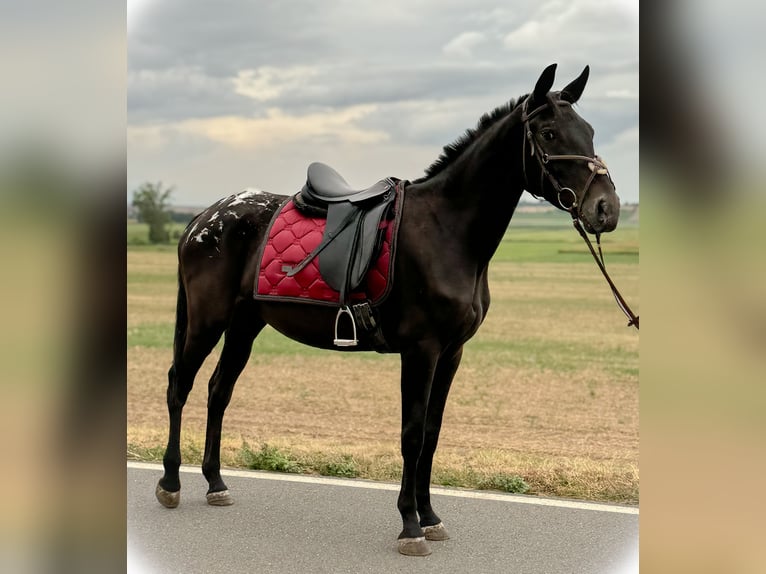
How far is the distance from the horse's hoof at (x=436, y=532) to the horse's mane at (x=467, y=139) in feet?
6.56

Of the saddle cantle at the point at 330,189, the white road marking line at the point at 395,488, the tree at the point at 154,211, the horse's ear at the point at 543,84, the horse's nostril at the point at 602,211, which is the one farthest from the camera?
the tree at the point at 154,211

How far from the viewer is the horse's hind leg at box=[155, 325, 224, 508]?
4883 mm

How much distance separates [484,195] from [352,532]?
207 centimetres

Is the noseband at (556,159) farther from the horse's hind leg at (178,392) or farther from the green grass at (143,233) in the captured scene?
the green grass at (143,233)

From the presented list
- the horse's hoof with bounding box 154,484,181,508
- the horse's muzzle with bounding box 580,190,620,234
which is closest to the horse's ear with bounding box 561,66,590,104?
the horse's muzzle with bounding box 580,190,620,234

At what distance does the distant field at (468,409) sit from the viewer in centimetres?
569

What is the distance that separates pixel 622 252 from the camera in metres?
41.2

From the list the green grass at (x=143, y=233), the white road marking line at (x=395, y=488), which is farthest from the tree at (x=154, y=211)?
the white road marking line at (x=395, y=488)

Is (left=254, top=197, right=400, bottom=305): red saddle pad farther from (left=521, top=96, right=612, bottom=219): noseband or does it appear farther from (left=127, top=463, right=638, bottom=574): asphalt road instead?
(left=127, top=463, right=638, bottom=574): asphalt road

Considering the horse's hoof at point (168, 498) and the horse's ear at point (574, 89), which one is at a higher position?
the horse's ear at point (574, 89)

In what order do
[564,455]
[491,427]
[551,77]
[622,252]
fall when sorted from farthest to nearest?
[622,252], [491,427], [564,455], [551,77]
